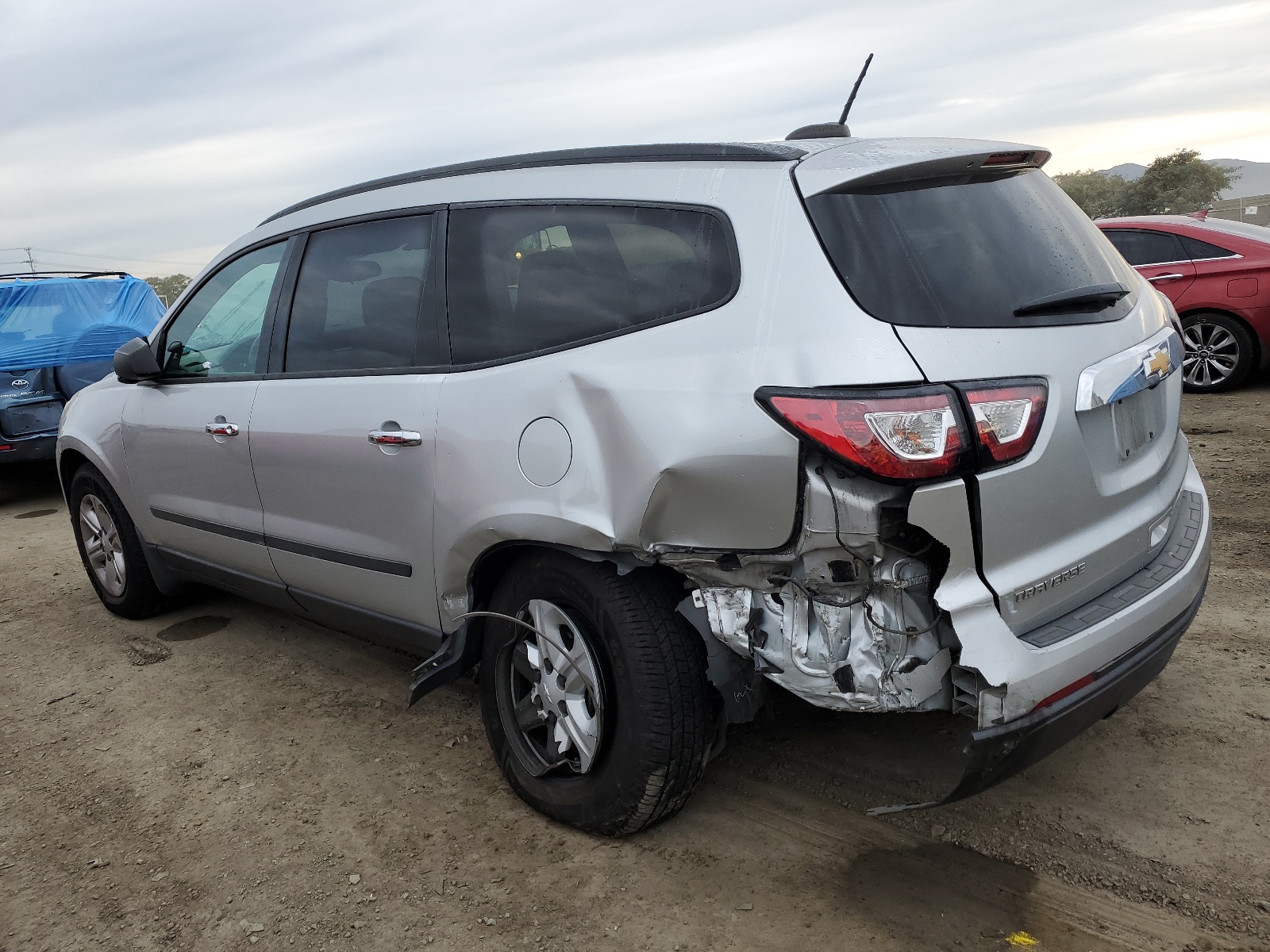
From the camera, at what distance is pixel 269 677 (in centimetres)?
416

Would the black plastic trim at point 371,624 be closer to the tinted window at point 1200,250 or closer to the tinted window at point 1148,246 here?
the tinted window at point 1148,246

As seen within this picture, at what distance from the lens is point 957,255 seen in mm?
2346

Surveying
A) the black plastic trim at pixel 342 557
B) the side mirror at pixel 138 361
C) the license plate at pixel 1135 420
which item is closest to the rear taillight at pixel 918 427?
the license plate at pixel 1135 420

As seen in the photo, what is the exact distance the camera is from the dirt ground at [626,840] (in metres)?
2.44

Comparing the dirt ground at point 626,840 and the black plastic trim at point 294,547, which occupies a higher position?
the black plastic trim at point 294,547

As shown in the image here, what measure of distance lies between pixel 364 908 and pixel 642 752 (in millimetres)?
848

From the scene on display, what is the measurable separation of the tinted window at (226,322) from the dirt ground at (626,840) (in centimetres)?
134

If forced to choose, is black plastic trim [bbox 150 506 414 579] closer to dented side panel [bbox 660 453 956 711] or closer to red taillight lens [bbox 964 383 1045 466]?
dented side panel [bbox 660 453 956 711]

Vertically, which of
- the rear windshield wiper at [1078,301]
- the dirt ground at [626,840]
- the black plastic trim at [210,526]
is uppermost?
the rear windshield wiper at [1078,301]

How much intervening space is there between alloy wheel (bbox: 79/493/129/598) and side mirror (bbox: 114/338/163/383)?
3.32ft

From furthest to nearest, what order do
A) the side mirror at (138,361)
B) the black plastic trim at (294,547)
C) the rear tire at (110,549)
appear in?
the rear tire at (110,549)
the side mirror at (138,361)
the black plastic trim at (294,547)

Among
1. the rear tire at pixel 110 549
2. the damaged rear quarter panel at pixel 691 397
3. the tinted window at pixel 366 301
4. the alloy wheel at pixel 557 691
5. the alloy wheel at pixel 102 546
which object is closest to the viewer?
the damaged rear quarter panel at pixel 691 397

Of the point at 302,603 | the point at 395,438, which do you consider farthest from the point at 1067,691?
the point at 302,603

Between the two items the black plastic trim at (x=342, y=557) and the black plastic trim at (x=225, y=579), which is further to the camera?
the black plastic trim at (x=225, y=579)
